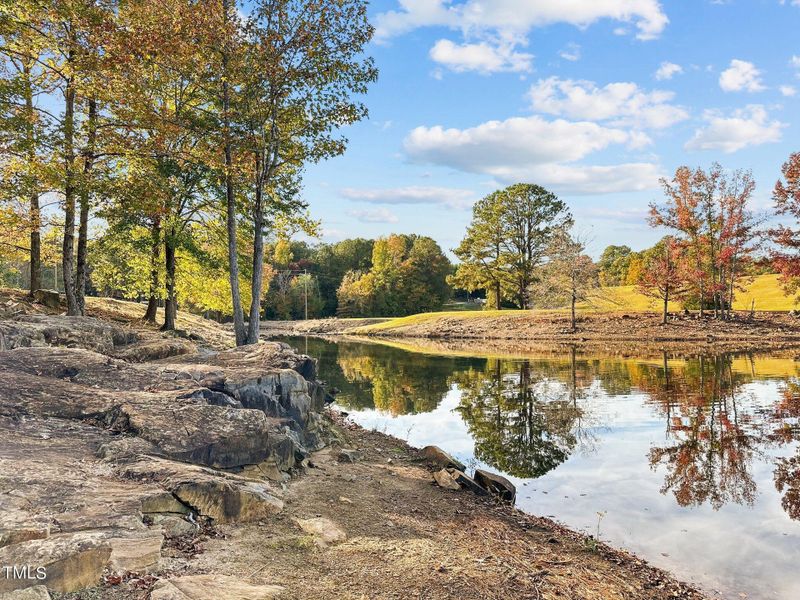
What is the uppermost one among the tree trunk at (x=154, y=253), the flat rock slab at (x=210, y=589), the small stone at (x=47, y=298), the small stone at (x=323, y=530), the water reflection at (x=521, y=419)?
the tree trunk at (x=154, y=253)

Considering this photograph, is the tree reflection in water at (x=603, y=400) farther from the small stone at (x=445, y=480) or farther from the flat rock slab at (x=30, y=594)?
the flat rock slab at (x=30, y=594)

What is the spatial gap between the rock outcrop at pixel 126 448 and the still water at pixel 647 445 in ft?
18.9

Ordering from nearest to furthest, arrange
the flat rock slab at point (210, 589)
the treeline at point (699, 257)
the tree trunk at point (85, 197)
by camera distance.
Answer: the flat rock slab at point (210, 589)
the tree trunk at point (85, 197)
the treeline at point (699, 257)

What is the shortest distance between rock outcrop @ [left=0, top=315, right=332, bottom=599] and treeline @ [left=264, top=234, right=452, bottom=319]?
70098 millimetres

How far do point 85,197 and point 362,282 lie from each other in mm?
70092

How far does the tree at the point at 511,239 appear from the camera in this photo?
216 ft

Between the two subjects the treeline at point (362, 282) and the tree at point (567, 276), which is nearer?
the tree at point (567, 276)

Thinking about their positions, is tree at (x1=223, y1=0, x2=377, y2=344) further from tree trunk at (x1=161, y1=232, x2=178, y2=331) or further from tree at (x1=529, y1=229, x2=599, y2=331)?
tree at (x1=529, y1=229, x2=599, y2=331)

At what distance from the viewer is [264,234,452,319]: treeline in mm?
89250

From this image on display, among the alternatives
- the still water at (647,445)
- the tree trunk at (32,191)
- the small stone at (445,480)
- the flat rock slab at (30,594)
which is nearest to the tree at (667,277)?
the still water at (647,445)

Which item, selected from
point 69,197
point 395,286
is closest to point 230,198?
point 69,197

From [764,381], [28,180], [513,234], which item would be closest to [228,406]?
[28,180]

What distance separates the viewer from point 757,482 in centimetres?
1184

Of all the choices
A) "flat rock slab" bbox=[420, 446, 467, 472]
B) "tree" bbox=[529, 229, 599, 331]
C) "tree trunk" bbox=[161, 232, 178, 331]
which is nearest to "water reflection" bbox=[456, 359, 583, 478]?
"flat rock slab" bbox=[420, 446, 467, 472]
